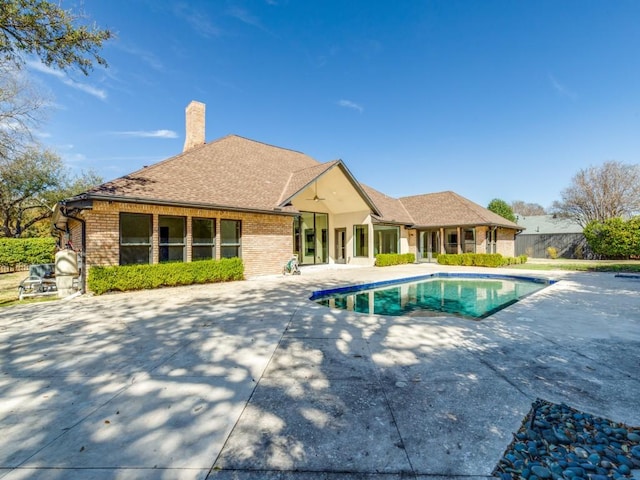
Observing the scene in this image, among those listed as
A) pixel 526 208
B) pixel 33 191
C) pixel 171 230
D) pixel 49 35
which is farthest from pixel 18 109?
pixel 526 208

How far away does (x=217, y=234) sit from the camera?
12508 mm

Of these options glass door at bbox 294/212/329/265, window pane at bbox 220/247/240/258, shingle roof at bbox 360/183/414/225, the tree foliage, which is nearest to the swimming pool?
window pane at bbox 220/247/240/258

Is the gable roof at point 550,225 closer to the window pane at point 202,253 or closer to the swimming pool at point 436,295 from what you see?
the swimming pool at point 436,295

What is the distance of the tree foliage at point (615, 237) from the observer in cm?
2192

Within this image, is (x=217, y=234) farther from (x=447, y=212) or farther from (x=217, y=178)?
(x=447, y=212)

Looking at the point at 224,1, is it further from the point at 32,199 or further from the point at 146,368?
the point at 32,199

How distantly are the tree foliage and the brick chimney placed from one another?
3122 cm

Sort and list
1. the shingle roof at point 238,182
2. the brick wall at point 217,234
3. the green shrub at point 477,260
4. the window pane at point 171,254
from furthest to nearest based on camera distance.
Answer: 1. the green shrub at point 477,260
2. the window pane at point 171,254
3. the shingle roof at point 238,182
4. the brick wall at point 217,234

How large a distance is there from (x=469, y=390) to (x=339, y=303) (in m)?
6.28

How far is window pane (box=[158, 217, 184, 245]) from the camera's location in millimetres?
11164

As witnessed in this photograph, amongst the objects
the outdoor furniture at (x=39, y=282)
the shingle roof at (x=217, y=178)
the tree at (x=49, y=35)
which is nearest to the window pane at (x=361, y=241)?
the shingle roof at (x=217, y=178)

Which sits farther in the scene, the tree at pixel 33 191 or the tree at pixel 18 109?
the tree at pixel 33 191

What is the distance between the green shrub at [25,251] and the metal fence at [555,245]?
41778 millimetres

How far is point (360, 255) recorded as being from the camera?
20453 mm
